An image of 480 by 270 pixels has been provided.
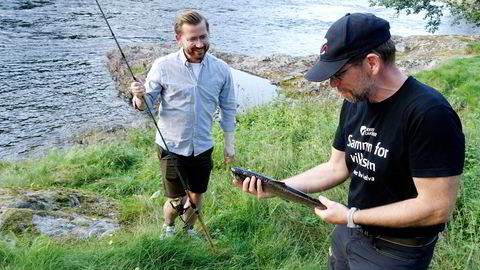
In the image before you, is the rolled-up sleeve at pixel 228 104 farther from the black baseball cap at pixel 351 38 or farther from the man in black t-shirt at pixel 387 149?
the black baseball cap at pixel 351 38

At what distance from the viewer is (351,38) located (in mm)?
1953

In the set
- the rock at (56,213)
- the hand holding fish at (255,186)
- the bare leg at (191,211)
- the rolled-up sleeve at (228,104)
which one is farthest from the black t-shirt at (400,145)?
the rock at (56,213)

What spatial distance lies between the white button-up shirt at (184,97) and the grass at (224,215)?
0.85 metres

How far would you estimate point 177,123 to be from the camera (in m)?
4.12

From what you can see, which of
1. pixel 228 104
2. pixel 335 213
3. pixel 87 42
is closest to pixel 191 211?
pixel 228 104

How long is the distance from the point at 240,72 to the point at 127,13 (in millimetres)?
9722

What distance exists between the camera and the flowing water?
11219 millimetres

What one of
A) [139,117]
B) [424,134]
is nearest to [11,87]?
[139,117]

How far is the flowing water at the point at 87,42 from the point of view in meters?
11.2

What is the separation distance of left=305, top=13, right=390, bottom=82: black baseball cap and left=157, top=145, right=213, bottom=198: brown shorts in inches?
93.4

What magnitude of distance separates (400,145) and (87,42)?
58.5 feet

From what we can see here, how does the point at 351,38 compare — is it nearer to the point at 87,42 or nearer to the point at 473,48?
the point at 473,48

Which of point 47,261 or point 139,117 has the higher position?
point 47,261

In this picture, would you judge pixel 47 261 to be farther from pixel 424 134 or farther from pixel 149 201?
pixel 424 134
